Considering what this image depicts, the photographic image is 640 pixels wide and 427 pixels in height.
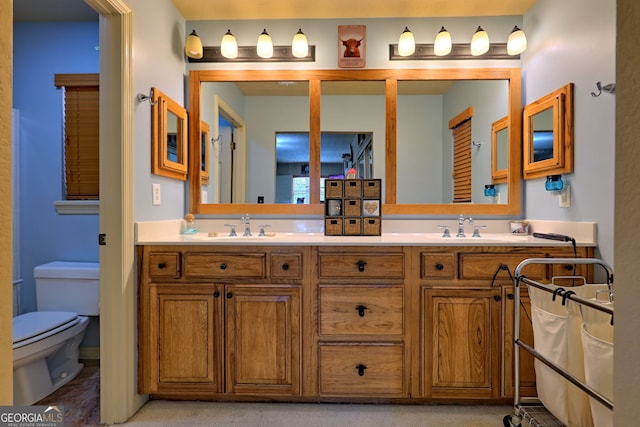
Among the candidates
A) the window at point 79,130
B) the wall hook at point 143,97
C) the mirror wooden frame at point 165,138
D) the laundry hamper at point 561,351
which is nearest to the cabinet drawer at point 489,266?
the laundry hamper at point 561,351

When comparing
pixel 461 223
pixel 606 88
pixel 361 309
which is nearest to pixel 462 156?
pixel 461 223

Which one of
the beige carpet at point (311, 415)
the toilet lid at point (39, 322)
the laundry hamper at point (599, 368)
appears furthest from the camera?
the toilet lid at point (39, 322)

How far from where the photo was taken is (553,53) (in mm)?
1891

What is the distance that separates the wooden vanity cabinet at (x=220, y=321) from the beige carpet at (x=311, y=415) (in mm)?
96

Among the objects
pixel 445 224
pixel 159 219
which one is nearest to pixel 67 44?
pixel 159 219

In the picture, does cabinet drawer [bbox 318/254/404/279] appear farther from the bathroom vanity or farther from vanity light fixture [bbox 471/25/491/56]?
vanity light fixture [bbox 471/25/491/56]

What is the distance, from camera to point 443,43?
83.3 inches

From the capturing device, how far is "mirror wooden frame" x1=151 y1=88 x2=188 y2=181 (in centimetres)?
185

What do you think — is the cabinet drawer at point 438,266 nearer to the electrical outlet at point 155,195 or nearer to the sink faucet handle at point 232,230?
the sink faucet handle at point 232,230

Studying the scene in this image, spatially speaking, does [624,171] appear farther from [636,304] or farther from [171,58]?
[171,58]

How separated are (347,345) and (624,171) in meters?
1.40

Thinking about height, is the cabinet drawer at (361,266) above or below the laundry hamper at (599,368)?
above

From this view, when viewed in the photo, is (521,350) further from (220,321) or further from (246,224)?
(246,224)

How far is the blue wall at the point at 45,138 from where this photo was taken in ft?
7.41
